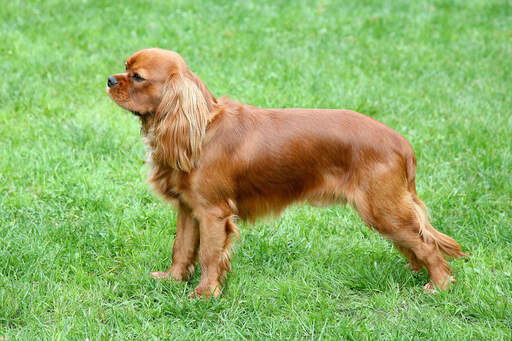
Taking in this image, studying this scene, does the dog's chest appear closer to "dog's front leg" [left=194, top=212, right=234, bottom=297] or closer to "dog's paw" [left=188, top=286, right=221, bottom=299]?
"dog's front leg" [left=194, top=212, right=234, bottom=297]

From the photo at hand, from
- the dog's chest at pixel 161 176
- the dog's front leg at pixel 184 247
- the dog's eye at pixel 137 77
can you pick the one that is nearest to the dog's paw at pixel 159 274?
the dog's front leg at pixel 184 247

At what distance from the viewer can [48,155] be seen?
203 inches

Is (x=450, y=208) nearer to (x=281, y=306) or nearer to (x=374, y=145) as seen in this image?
(x=374, y=145)

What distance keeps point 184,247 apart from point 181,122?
0.89 meters

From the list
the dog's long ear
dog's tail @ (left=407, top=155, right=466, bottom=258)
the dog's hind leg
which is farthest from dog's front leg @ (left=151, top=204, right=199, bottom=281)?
dog's tail @ (left=407, top=155, right=466, bottom=258)

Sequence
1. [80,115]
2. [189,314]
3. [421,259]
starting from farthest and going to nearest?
[80,115] → [421,259] → [189,314]

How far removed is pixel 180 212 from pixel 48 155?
1984 millimetres

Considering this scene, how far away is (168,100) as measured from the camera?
11.1ft

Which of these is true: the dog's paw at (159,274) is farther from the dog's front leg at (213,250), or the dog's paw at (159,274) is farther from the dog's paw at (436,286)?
the dog's paw at (436,286)

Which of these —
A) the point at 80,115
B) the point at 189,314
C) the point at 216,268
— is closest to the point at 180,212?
the point at 216,268

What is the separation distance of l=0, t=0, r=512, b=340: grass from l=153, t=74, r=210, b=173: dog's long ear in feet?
2.86

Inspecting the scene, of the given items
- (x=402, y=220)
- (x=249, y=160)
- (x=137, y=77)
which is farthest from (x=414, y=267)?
(x=137, y=77)

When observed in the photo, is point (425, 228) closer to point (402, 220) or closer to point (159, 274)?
point (402, 220)

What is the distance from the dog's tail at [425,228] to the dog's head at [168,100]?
4.35 feet
